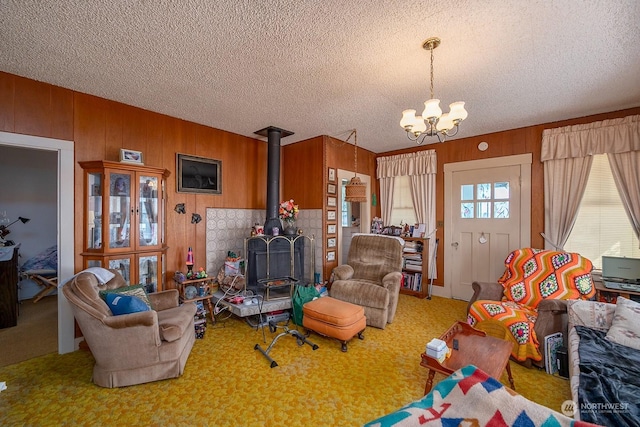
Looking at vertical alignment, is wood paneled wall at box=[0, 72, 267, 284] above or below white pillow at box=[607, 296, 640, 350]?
above

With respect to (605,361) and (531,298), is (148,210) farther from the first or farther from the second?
(531,298)

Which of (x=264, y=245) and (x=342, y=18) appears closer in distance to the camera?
(x=342, y=18)

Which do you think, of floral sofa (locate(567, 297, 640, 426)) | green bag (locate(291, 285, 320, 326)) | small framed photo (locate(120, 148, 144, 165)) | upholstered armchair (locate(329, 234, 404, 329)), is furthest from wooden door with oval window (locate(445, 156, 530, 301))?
small framed photo (locate(120, 148, 144, 165))

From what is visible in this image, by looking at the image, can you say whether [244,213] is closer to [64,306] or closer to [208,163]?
[208,163]

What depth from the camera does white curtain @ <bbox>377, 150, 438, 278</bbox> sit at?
181 inches

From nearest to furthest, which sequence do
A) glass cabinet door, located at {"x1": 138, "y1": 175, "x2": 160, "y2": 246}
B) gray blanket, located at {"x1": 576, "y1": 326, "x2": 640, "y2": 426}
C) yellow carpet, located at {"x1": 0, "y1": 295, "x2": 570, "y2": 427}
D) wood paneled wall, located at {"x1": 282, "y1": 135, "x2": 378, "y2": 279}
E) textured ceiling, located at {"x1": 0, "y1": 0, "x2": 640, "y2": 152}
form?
gray blanket, located at {"x1": 576, "y1": 326, "x2": 640, "y2": 426}, textured ceiling, located at {"x1": 0, "y1": 0, "x2": 640, "y2": 152}, yellow carpet, located at {"x1": 0, "y1": 295, "x2": 570, "y2": 427}, glass cabinet door, located at {"x1": 138, "y1": 175, "x2": 160, "y2": 246}, wood paneled wall, located at {"x1": 282, "y1": 135, "x2": 378, "y2": 279}

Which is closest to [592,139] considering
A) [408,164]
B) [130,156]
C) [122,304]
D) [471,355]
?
[408,164]

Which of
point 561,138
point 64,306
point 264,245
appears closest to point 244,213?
point 264,245

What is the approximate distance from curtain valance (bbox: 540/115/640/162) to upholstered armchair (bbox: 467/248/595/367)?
1.36 metres

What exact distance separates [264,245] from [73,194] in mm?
2083

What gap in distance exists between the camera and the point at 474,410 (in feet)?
2.83

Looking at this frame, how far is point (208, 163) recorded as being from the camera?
3.84 metres

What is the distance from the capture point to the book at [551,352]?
233 cm

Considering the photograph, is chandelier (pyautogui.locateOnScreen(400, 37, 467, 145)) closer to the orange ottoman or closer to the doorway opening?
the orange ottoman
